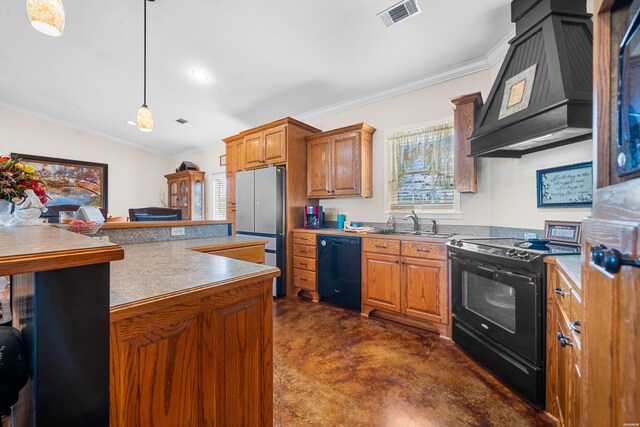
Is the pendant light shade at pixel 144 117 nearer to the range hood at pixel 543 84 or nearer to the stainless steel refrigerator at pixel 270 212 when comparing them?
the stainless steel refrigerator at pixel 270 212

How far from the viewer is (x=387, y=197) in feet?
11.1

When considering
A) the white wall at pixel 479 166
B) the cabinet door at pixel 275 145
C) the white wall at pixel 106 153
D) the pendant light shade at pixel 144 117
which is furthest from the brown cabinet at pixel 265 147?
the white wall at pixel 106 153

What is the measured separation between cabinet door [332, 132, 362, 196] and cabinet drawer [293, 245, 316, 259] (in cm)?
81

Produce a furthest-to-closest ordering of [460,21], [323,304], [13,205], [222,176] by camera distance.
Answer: [222,176], [323,304], [460,21], [13,205]

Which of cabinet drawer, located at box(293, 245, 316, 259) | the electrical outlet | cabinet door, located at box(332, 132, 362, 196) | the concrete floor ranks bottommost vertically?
the concrete floor

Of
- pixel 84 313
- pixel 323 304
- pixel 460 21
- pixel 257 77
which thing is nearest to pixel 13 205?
pixel 84 313

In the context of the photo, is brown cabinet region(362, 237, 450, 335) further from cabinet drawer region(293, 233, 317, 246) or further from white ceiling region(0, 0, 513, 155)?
white ceiling region(0, 0, 513, 155)

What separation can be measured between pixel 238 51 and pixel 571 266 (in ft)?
11.2

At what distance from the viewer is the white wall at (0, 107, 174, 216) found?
5.16 m

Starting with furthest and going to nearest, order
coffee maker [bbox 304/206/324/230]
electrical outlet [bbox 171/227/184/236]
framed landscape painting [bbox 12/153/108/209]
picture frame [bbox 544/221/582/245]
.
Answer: framed landscape painting [bbox 12/153/108/209] → coffee maker [bbox 304/206/324/230] → electrical outlet [bbox 171/227/184/236] → picture frame [bbox 544/221/582/245]

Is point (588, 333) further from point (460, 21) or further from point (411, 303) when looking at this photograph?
point (460, 21)

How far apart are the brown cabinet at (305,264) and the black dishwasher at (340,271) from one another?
0.09 m

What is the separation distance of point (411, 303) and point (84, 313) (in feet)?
8.33

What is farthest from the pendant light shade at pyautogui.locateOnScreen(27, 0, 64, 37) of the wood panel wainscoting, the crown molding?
the crown molding
